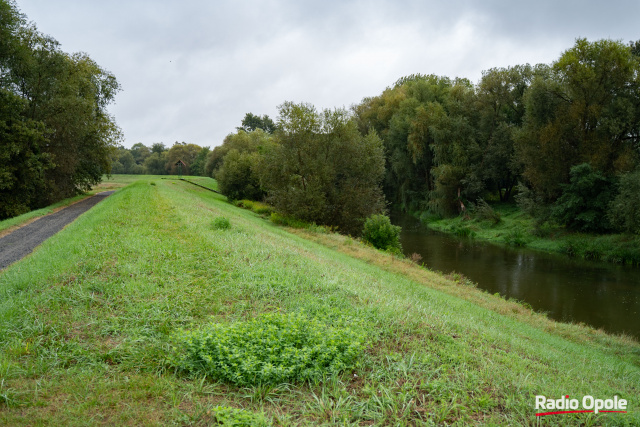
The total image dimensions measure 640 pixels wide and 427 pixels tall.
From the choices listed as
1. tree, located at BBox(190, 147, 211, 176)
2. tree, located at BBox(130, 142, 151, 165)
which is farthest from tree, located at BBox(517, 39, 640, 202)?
tree, located at BBox(130, 142, 151, 165)

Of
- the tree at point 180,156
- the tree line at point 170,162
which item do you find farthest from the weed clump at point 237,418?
the tree at point 180,156

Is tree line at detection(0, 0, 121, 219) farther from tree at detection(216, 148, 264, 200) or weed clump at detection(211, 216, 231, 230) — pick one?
weed clump at detection(211, 216, 231, 230)

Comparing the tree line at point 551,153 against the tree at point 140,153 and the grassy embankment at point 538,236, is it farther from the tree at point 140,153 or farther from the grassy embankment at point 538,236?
the tree at point 140,153

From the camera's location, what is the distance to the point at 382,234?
25.0 meters

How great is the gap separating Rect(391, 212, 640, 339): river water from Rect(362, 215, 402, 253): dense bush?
8.90 feet

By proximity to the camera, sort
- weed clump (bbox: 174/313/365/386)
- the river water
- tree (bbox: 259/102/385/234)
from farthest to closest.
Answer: tree (bbox: 259/102/385/234) < the river water < weed clump (bbox: 174/313/365/386)

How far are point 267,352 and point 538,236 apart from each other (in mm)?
32838

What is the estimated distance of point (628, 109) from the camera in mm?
26656

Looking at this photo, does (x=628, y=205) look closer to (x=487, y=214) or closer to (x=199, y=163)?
(x=487, y=214)

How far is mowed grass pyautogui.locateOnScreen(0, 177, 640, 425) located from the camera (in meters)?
3.63

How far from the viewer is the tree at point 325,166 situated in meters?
29.4

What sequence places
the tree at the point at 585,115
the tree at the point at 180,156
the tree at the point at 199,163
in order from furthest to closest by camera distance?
the tree at the point at 180,156, the tree at the point at 199,163, the tree at the point at 585,115

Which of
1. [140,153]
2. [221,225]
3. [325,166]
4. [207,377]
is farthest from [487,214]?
[140,153]

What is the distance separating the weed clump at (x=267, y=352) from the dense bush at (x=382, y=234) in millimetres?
20283
